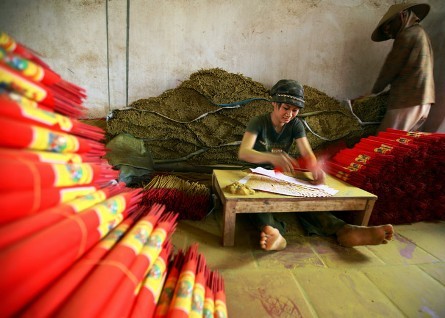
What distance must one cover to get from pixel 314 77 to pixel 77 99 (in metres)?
2.94

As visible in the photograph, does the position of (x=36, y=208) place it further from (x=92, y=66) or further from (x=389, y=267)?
(x=92, y=66)

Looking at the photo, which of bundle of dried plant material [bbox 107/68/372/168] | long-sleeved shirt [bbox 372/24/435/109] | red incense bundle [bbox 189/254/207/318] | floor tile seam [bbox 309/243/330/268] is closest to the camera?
red incense bundle [bbox 189/254/207/318]

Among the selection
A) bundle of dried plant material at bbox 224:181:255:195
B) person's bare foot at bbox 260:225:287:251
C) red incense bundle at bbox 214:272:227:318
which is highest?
bundle of dried plant material at bbox 224:181:255:195

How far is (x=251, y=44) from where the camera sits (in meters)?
2.80

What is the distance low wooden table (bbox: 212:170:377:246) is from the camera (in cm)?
146

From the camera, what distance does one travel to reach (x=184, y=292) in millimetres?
726

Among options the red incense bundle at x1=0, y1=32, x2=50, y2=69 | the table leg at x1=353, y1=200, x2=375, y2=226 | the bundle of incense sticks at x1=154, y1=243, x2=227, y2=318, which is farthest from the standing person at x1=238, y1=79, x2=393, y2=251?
the red incense bundle at x1=0, y1=32, x2=50, y2=69

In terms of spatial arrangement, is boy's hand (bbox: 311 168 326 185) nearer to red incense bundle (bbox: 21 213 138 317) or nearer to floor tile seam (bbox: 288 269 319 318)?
floor tile seam (bbox: 288 269 319 318)

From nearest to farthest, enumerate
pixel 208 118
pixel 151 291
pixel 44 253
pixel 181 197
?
pixel 44 253 < pixel 151 291 < pixel 181 197 < pixel 208 118

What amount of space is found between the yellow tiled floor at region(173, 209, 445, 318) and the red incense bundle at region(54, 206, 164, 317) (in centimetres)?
69

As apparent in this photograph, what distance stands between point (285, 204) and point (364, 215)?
682 millimetres

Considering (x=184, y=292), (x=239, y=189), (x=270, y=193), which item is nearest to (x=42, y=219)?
(x=184, y=292)

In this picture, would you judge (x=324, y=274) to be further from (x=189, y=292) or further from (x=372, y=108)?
(x=372, y=108)

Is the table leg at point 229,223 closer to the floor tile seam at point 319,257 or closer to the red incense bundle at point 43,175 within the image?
the floor tile seam at point 319,257
